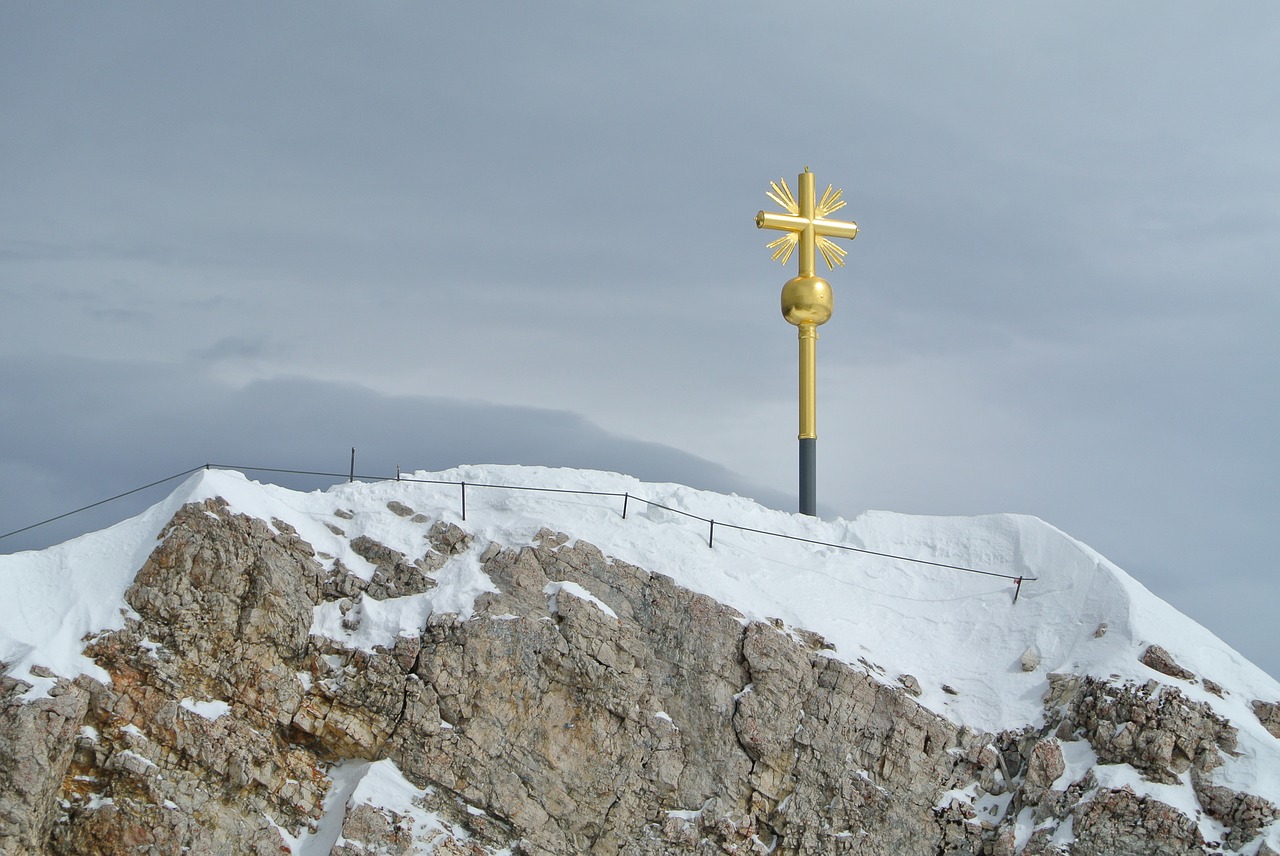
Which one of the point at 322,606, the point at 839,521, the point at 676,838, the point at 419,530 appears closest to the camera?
the point at 676,838

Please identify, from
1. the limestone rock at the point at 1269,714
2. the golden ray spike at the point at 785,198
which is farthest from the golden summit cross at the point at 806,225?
the limestone rock at the point at 1269,714

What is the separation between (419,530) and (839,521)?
8877 millimetres

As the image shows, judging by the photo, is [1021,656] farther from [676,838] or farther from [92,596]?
[92,596]

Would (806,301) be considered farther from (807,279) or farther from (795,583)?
(795,583)

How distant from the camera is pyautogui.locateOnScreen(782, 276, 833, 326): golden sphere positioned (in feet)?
97.8

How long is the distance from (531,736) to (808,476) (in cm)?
1041

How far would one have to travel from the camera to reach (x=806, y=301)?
2980 cm

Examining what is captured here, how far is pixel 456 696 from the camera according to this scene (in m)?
20.8

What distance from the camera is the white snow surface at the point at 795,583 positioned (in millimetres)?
21062

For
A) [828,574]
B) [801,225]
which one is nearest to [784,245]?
[801,225]

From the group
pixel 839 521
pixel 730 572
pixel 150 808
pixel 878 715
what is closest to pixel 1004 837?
pixel 878 715

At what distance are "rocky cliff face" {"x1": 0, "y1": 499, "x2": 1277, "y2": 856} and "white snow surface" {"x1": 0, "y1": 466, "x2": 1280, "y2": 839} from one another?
37 cm

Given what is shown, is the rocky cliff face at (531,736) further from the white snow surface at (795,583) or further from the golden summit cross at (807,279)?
the golden summit cross at (807,279)

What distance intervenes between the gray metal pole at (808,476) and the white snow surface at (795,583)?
49.8 inches
